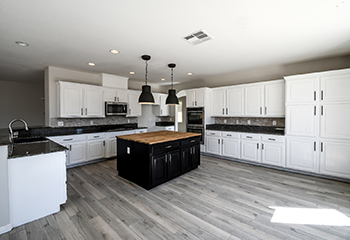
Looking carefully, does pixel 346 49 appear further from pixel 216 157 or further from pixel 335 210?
pixel 216 157

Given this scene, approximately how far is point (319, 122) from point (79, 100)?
562 cm

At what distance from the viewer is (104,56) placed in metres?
3.42

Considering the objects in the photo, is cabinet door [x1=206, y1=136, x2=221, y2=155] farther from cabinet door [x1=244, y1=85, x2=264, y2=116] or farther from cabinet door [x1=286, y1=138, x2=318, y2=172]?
cabinet door [x1=286, y1=138, x2=318, y2=172]

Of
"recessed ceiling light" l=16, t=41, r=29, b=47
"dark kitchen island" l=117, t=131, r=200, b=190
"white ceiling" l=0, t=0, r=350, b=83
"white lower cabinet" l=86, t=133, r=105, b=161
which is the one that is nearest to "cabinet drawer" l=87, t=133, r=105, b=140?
"white lower cabinet" l=86, t=133, r=105, b=161

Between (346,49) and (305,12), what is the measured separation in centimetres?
207

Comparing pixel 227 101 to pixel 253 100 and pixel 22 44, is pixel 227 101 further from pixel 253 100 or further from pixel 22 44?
pixel 22 44

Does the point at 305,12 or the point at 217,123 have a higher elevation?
the point at 305,12

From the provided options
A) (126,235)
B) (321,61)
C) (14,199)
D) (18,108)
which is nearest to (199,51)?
(321,61)

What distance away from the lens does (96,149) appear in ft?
14.6

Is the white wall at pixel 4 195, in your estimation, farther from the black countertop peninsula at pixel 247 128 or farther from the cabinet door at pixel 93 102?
the black countertop peninsula at pixel 247 128

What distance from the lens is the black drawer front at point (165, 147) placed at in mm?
2959

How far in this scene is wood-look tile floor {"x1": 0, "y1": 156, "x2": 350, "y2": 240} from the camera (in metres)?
1.86

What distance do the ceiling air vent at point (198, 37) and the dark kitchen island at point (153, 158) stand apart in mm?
1781

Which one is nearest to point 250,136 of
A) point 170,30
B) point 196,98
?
Answer: point 196,98
